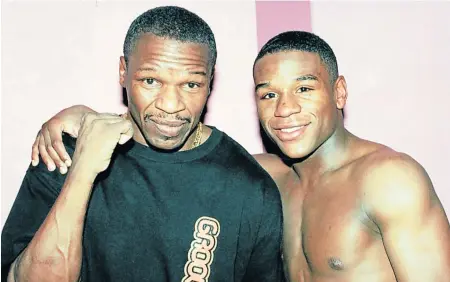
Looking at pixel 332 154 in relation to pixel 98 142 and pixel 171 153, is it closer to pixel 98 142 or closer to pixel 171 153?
pixel 171 153

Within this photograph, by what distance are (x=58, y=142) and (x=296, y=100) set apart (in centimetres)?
87

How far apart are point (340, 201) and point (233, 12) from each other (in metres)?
1.28

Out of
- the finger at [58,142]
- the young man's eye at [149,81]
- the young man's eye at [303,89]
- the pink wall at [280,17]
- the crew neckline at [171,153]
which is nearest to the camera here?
the finger at [58,142]

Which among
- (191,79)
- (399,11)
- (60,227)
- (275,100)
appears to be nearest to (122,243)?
(60,227)

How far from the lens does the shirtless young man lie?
180 cm

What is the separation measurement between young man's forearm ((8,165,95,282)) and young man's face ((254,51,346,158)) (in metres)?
0.77

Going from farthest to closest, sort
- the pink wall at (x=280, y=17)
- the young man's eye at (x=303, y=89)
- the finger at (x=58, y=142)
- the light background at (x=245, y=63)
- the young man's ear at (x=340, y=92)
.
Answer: the pink wall at (x=280, y=17) < the light background at (x=245, y=63) < the young man's ear at (x=340, y=92) < the young man's eye at (x=303, y=89) < the finger at (x=58, y=142)

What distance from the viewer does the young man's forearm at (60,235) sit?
1614 mm

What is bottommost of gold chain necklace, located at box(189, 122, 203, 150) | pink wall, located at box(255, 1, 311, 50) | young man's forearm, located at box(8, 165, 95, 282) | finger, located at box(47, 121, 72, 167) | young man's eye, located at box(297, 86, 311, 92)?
young man's forearm, located at box(8, 165, 95, 282)

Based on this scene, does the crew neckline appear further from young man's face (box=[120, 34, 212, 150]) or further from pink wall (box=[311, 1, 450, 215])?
pink wall (box=[311, 1, 450, 215])

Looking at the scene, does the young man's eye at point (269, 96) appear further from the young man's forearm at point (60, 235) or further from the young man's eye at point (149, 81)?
the young man's forearm at point (60, 235)

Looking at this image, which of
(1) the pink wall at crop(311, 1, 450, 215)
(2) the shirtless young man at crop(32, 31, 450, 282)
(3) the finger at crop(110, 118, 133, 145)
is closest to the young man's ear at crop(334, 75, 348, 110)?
(2) the shirtless young man at crop(32, 31, 450, 282)

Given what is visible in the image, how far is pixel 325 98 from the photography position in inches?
81.0

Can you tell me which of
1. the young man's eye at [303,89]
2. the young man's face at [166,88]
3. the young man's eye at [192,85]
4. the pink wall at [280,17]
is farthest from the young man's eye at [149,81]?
the pink wall at [280,17]
